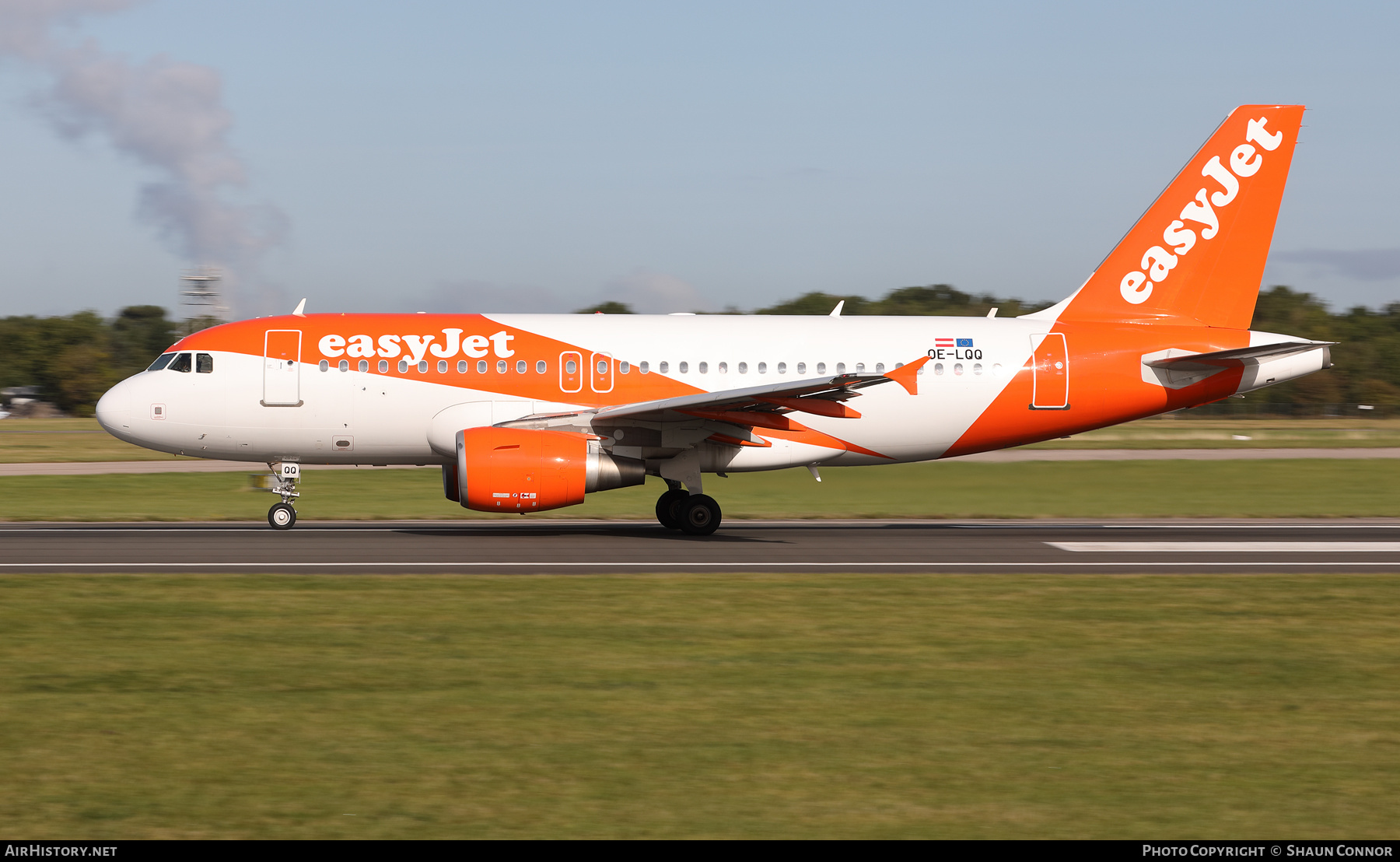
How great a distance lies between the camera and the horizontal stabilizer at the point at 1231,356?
72.3 feet

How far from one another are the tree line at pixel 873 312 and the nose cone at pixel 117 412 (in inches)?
2233

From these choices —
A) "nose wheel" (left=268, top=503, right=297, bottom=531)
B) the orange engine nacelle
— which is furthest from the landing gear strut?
the orange engine nacelle

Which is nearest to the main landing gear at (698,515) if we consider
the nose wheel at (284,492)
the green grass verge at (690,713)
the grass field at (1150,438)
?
the nose wheel at (284,492)

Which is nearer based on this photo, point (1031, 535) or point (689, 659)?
point (689, 659)

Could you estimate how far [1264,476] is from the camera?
3412cm

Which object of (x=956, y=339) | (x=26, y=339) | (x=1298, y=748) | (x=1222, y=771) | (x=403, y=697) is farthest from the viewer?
(x=26, y=339)

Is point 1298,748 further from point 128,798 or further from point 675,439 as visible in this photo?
point 675,439

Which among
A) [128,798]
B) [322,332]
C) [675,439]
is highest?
[322,332]

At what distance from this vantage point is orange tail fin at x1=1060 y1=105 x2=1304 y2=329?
23.4 meters

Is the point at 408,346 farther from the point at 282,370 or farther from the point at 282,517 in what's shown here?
the point at 282,517

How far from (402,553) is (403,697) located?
9107 millimetres

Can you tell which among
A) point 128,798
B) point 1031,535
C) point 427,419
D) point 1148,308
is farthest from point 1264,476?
point 128,798

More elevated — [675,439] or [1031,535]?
[675,439]

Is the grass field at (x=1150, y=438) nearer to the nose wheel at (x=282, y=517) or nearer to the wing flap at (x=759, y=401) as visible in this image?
the wing flap at (x=759, y=401)
